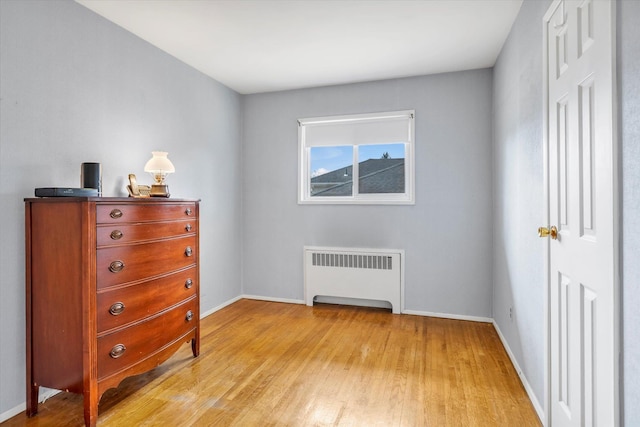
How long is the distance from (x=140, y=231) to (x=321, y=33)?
79.1 inches

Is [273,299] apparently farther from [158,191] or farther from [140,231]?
[140,231]

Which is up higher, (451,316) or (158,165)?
(158,165)

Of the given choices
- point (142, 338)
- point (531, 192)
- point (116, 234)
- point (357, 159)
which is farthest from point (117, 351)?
point (357, 159)

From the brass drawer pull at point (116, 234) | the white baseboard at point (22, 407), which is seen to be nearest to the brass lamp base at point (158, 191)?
the brass drawer pull at point (116, 234)

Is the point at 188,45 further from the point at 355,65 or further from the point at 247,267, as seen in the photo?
the point at 247,267

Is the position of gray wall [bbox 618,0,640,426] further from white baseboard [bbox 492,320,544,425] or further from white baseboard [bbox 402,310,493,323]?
white baseboard [bbox 402,310,493,323]

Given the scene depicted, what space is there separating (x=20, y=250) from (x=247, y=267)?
2496mm

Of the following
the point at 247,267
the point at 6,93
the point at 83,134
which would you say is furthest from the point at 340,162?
the point at 6,93

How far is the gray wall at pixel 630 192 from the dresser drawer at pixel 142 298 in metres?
2.29

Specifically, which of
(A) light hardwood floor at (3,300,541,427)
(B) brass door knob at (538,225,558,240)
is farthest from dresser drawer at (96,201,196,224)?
(B) brass door knob at (538,225,558,240)

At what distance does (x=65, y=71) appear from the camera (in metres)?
2.22

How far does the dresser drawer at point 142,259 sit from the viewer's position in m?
1.88

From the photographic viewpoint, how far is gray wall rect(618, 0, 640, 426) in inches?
39.6

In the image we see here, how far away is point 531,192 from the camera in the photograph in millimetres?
2094
